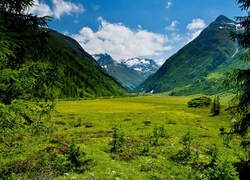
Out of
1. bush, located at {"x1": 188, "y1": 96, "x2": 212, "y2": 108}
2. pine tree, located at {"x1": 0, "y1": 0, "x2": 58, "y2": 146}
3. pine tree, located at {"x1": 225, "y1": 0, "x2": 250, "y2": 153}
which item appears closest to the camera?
pine tree, located at {"x1": 0, "y1": 0, "x2": 58, "y2": 146}

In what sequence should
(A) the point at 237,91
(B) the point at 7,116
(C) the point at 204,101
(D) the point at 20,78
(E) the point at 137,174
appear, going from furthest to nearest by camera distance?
(C) the point at 204,101
(A) the point at 237,91
(E) the point at 137,174
(D) the point at 20,78
(B) the point at 7,116

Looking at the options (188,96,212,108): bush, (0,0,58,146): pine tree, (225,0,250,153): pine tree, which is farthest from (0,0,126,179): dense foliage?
(188,96,212,108): bush

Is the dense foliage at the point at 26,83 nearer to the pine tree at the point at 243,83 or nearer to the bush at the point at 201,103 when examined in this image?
the pine tree at the point at 243,83

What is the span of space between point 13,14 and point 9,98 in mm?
4989

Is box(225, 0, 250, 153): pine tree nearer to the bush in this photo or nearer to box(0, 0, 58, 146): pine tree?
box(0, 0, 58, 146): pine tree

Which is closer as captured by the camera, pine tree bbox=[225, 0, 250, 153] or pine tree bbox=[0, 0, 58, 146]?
pine tree bbox=[0, 0, 58, 146]

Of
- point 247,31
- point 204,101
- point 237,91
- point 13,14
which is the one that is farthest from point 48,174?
point 204,101

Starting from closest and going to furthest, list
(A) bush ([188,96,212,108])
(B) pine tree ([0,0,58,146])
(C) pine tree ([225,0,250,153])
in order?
(B) pine tree ([0,0,58,146]), (C) pine tree ([225,0,250,153]), (A) bush ([188,96,212,108])

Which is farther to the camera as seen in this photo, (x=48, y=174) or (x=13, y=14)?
(x=48, y=174)

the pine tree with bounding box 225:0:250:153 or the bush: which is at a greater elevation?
the pine tree with bounding box 225:0:250:153

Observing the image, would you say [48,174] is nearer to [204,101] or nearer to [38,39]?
[38,39]

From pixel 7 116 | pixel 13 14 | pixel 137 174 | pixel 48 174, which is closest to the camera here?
pixel 7 116

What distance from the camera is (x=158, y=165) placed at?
18828mm

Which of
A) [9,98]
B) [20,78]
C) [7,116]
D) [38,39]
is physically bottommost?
[7,116]
